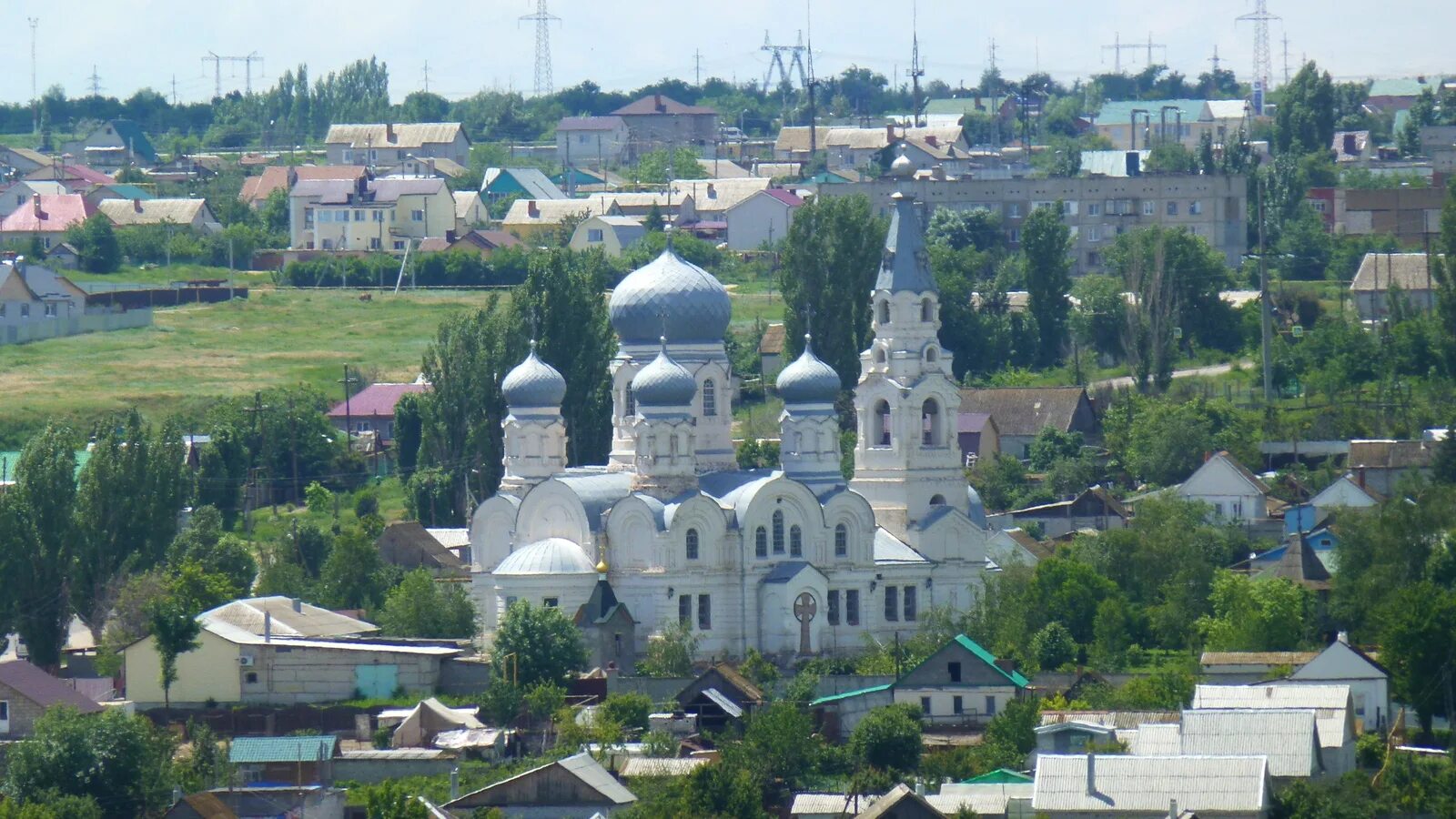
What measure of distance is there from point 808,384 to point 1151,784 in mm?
13902

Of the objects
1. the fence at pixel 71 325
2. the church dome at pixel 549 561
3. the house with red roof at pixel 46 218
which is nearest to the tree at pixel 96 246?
the house with red roof at pixel 46 218

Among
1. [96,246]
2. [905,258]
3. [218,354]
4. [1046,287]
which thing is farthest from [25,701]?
[96,246]

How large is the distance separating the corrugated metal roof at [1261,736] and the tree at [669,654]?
8441 mm

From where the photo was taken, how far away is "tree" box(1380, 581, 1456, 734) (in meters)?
43.1

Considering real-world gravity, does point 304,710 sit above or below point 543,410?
below

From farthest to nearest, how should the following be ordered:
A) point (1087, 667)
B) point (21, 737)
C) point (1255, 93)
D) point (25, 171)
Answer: point (1255, 93) < point (25, 171) < point (1087, 667) < point (21, 737)

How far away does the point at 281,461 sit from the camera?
6203cm

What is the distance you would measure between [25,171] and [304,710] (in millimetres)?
71925

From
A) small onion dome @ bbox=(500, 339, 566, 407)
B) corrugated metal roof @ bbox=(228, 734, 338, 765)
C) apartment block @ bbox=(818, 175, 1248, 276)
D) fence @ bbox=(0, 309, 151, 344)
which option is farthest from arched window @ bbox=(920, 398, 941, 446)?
apartment block @ bbox=(818, 175, 1248, 276)

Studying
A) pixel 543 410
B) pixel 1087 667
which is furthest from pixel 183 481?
pixel 1087 667

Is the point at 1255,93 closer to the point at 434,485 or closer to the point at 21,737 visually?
the point at 434,485

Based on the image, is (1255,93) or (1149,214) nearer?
(1149,214)

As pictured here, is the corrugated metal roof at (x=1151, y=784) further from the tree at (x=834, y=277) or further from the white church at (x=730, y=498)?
the tree at (x=834, y=277)

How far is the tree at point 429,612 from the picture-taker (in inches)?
1924
